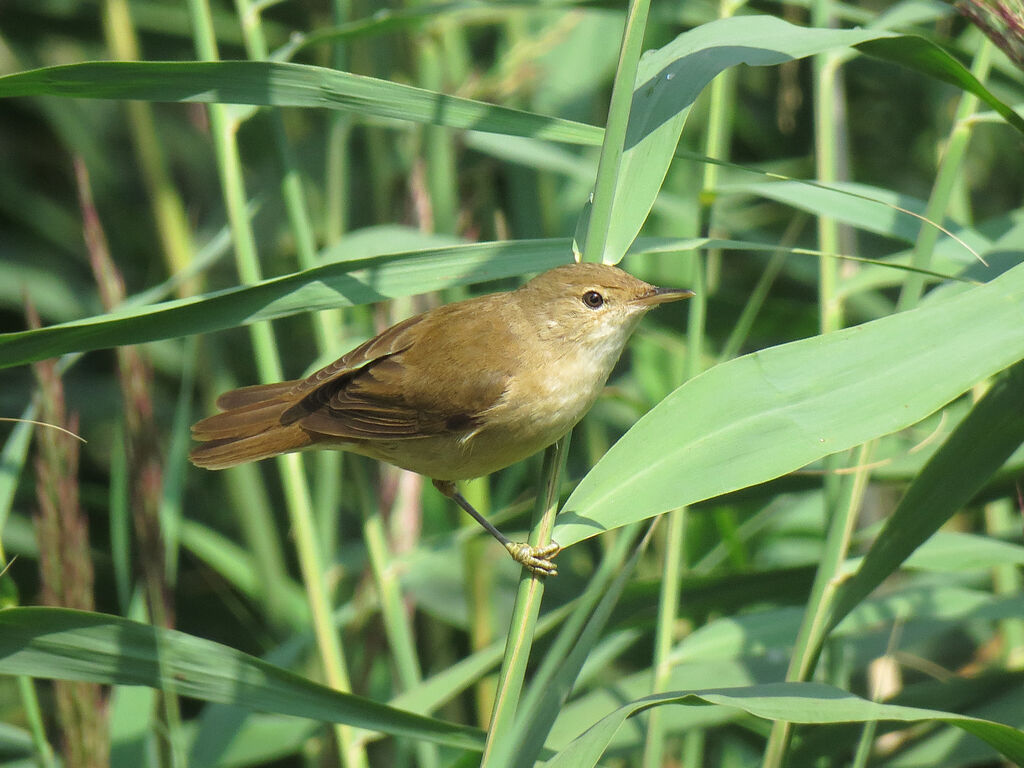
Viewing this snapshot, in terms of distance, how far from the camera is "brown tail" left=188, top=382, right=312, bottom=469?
205cm

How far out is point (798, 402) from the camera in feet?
4.28

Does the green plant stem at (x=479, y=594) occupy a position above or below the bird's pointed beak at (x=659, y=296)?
below

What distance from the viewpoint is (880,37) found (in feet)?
4.54

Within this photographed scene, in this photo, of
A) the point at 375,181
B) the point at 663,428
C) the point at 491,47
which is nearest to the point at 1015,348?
the point at 663,428

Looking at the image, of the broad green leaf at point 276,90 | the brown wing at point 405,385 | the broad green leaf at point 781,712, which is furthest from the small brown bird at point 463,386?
the broad green leaf at point 781,712

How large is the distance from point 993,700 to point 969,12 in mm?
1326

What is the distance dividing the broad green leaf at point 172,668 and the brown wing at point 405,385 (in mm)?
649

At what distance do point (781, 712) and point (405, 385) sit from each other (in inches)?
42.9

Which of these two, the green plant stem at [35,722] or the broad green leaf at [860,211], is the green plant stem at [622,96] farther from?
the green plant stem at [35,722]

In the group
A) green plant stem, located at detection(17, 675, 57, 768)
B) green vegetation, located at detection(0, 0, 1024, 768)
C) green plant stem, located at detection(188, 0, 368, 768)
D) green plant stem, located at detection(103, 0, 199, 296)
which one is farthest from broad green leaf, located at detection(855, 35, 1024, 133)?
green plant stem, located at detection(103, 0, 199, 296)

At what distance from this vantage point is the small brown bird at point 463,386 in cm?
194

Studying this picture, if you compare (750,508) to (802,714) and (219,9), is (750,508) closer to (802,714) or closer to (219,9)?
(802,714)

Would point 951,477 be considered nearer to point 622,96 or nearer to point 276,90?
point 622,96

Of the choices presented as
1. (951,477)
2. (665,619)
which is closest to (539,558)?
(665,619)
